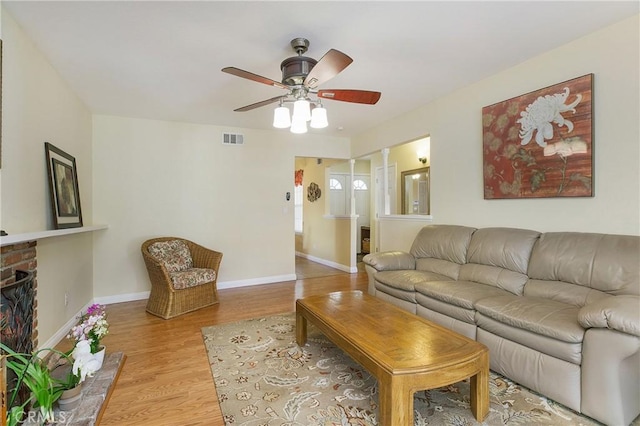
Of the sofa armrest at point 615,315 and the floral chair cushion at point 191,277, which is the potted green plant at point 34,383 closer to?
the floral chair cushion at point 191,277

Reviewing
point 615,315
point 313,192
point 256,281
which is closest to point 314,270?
point 256,281

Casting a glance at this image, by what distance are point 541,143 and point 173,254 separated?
13.7 ft

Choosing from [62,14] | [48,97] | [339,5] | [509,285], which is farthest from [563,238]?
[48,97]

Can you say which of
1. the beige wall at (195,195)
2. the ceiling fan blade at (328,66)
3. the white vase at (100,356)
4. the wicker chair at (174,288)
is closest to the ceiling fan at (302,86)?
the ceiling fan blade at (328,66)

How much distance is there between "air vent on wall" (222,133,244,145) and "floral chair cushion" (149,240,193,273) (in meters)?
1.66

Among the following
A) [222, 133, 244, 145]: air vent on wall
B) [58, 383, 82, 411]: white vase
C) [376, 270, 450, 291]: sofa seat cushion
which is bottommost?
[58, 383, 82, 411]: white vase

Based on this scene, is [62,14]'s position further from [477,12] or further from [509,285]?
[509,285]

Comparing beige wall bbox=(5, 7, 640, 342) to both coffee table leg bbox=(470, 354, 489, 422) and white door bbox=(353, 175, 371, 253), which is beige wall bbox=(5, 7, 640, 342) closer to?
coffee table leg bbox=(470, 354, 489, 422)

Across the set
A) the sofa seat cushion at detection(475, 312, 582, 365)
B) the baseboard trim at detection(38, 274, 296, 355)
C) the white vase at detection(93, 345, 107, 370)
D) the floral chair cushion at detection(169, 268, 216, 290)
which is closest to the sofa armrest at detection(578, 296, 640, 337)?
the sofa seat cushion at detection(475, 312, 582, 365)

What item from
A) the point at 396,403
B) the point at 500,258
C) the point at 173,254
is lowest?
the point at 396,403

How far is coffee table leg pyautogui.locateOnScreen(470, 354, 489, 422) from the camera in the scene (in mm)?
1688

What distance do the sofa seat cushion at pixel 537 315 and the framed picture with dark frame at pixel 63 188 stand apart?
3584mm

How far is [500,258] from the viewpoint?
2.72 meters

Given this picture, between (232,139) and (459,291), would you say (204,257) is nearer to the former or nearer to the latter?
(232,139)
